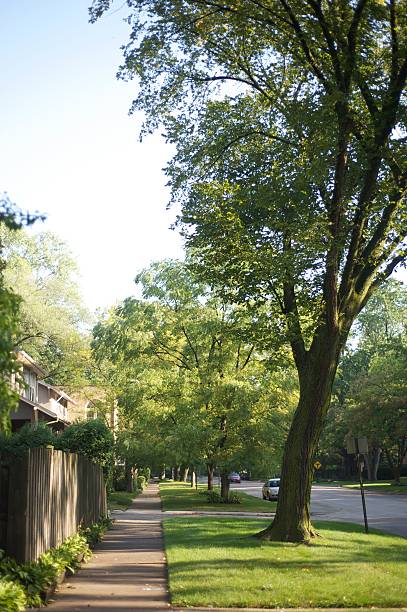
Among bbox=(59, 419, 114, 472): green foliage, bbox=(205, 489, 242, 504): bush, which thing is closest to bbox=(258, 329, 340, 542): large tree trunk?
bbox=(59, 419, 114, 472): green foliage

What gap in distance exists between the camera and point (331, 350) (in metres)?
15.8

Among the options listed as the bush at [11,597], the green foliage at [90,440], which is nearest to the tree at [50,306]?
the green foliage at [90,440]

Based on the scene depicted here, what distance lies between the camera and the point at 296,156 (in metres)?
17.4

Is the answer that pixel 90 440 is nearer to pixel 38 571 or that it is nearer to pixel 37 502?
pixel 37 502

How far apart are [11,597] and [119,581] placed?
3.78m

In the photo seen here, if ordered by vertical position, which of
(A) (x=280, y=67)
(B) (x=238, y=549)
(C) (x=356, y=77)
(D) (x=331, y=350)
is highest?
(A) (x=280, y=67)

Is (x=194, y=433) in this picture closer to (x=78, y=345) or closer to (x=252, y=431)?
(x=252, y=431)

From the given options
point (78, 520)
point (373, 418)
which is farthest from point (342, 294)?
point (373, 418)

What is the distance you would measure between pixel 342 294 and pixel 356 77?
4751mm

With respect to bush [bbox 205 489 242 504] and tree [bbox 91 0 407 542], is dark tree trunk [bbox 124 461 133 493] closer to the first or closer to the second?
bush [bbox 205 489 242 504]

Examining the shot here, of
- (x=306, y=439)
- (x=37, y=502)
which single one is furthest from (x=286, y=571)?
(x=306, y=439)

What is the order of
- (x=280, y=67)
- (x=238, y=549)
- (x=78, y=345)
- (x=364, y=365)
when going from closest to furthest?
(x=238, y=549) → (x=280, y=67) → (x=78, y=345) → (x=364, y=365)

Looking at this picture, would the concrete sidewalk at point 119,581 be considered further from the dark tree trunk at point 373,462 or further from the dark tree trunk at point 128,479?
the dark tree trunk at point 373,462

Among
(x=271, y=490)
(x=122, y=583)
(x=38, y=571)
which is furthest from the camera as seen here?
(x=271, y=490)
